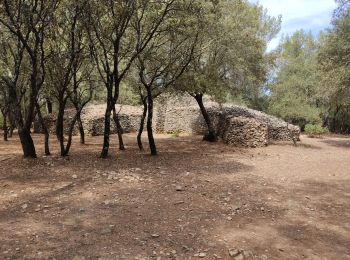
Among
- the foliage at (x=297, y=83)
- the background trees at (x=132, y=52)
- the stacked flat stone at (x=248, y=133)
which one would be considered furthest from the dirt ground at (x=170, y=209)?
the foliage at (x=297, y=83)

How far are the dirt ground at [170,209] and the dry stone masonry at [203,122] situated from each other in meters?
4.53

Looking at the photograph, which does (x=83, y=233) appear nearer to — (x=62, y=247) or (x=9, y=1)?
(x=62, y=247)

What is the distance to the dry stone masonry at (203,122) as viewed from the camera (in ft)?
61.2

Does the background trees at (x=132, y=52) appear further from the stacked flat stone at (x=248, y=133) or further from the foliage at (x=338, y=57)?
the stacked flat stone at (x=248, y=133)

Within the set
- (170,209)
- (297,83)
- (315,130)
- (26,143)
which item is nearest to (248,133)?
(315,130)

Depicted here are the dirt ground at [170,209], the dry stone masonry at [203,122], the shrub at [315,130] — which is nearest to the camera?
the dirt ground at [170,209]

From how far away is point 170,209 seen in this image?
8.27 meters

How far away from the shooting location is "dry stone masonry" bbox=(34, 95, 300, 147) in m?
18.7

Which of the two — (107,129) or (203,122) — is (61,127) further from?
(203,122)

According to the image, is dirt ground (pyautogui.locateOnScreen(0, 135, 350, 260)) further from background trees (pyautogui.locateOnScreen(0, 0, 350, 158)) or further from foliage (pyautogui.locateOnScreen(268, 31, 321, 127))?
foliage (pyautogui.locateOnScreen(268, 31, 321, 127))

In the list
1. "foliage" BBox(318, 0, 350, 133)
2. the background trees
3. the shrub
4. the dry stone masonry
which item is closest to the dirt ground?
the background trees

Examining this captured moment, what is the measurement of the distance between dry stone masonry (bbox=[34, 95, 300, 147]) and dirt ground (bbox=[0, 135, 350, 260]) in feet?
14.9

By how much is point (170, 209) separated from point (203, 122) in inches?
643

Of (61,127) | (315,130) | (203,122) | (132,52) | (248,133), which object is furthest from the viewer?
(315,130)
